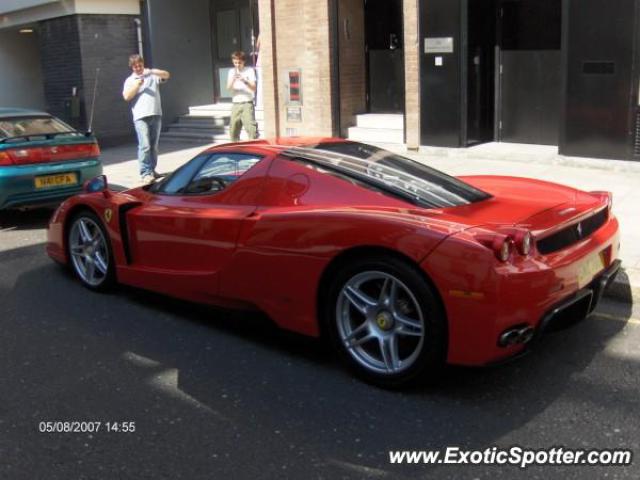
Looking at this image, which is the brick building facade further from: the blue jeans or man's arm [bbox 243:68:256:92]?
the blue jeans

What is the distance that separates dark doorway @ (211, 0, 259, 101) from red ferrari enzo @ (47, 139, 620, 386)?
38.3ft

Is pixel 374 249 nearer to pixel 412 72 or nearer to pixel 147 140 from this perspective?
pixel 147 140

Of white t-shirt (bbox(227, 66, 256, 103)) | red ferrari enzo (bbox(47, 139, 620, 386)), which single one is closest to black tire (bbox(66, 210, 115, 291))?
red ferrari enzo (bbox(47, 139, 620, 386))

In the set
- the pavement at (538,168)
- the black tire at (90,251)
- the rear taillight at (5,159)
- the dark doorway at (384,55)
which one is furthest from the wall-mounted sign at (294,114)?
the black tire at (90,251)

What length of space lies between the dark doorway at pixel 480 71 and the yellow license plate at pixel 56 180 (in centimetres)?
611

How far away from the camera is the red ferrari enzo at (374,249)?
12.0 ft

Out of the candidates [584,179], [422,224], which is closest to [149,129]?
[584,179]

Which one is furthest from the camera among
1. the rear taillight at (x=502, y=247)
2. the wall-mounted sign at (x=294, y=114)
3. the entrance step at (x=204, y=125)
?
the entrance step at (x=204, y=125)

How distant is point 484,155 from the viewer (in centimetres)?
1140

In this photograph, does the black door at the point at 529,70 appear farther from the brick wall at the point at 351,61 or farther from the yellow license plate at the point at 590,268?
the yellow license plate at the point at 590,268

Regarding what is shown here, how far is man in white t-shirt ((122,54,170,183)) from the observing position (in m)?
10.8

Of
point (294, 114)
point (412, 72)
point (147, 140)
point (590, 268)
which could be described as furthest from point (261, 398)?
point (294, 114)

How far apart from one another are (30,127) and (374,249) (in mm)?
6602

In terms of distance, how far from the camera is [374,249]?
396 cm
